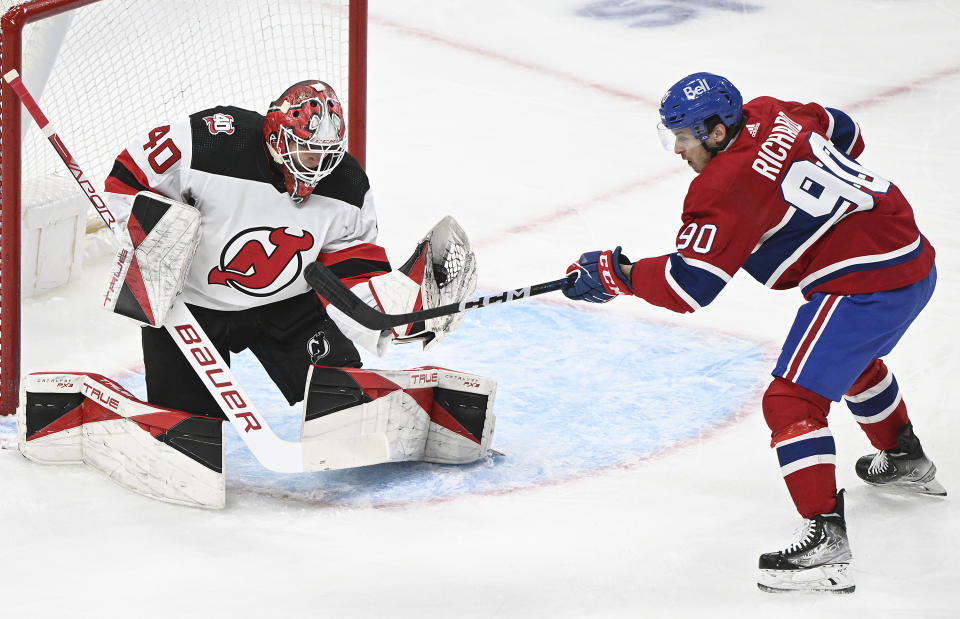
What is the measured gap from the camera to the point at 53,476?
2986 millimetres

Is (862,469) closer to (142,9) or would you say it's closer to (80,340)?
(80,340)

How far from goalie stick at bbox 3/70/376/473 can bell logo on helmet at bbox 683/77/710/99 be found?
3.47ft

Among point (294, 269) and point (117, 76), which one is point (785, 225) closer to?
point (294, 269)

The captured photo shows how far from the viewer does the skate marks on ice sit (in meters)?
3.06

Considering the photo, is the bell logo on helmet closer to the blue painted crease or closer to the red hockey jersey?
the red hockey jersey

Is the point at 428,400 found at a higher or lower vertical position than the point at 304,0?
lower

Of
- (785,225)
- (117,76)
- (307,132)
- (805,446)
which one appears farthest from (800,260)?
(117,76)

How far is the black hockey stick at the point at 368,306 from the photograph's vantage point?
2.85 metres

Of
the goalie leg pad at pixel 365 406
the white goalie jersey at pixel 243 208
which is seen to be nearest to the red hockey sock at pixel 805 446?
the goalie leg pad at pixel 365 406

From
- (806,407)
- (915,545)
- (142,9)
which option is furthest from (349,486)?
(142,9)

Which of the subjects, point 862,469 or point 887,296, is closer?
point 887,296

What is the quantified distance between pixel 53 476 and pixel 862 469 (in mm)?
1882

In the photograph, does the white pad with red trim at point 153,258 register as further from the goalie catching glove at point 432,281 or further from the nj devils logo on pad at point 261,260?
the goalie catching glove at point 432,281

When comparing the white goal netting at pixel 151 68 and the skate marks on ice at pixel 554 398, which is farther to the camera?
the white goal netting at pixel 151 68
